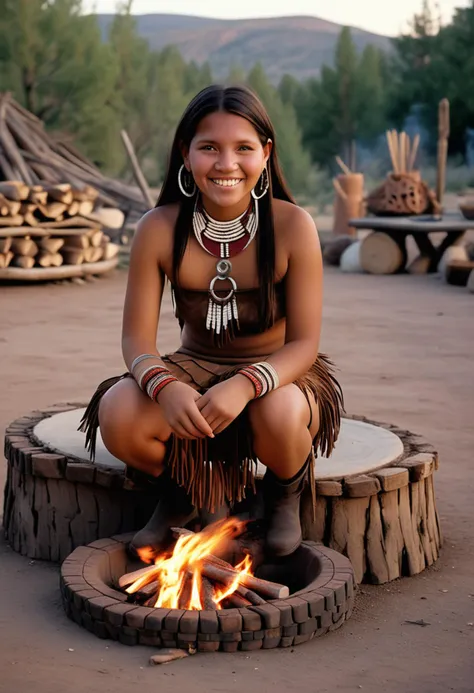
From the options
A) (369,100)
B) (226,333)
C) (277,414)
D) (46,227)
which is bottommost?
(46,227)

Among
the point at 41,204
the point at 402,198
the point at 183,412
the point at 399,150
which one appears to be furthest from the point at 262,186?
the point at 399,150

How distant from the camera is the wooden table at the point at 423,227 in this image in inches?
480

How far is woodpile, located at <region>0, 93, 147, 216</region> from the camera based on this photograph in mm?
11242

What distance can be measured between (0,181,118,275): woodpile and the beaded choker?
7903 mm

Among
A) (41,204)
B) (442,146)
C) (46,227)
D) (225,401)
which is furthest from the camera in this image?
(442,146)

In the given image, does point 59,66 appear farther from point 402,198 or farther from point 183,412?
point 183,412

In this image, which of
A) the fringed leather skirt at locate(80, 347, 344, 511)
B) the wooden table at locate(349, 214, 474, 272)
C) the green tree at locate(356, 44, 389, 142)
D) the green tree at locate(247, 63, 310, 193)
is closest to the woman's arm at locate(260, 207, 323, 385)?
the fringed leather skirt at locate(80, 347, 344, 511)

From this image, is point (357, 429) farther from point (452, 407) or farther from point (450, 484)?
point (452, 407)

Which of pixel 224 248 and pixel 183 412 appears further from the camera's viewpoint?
pixel 224 248

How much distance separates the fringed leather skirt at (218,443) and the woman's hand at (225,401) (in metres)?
Result: 0.13

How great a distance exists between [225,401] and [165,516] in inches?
19.4

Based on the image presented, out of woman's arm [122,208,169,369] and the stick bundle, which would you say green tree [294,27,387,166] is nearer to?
the stick bundle

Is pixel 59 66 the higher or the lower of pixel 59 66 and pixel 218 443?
the higher

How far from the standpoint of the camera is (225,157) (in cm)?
291
